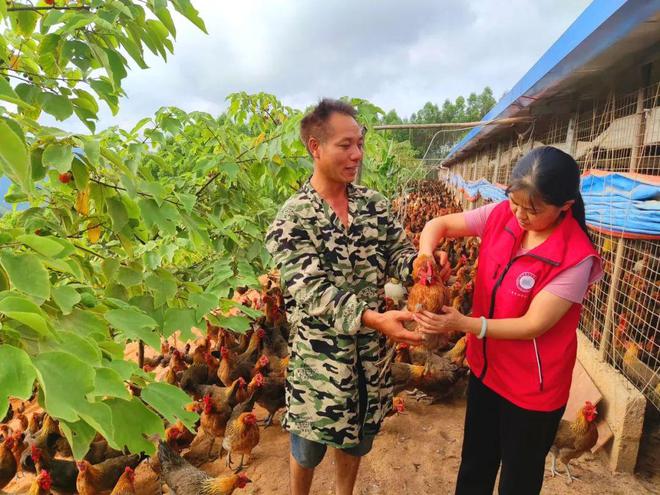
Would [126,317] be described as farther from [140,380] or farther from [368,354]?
[368,354]

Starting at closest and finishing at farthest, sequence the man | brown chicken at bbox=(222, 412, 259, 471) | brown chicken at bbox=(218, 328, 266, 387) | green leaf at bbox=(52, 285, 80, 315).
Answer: green leaf at bbox=(52, 285, 80, 315) < the man < brown chicken at bbox=(222, 412, 259, 471) < brown chicken at bbox=(218, 328, 266, 387)

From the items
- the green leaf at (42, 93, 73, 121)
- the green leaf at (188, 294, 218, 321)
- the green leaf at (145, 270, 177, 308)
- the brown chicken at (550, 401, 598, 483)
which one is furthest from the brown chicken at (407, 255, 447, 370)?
the brown chicken at (550, 401, 598, 483)

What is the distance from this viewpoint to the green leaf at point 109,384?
686 millimetres

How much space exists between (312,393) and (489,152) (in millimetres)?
12321

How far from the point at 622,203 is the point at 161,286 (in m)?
3.14

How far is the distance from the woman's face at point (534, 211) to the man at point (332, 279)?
53cm

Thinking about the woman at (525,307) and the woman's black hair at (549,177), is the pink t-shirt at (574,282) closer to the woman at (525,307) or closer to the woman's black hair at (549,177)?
the woman at (525,307)

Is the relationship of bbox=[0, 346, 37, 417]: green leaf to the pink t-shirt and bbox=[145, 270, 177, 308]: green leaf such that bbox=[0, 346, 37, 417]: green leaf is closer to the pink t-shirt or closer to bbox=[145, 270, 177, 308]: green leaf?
bbox=[145, 270, 177, 308]: green leaf

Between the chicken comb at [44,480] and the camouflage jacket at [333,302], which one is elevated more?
the camouflage jacket at [333,302]

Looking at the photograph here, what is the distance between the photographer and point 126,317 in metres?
1.00

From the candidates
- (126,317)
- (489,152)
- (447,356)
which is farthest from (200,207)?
(489,152)

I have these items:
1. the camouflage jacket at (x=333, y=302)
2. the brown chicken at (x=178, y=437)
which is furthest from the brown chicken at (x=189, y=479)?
the camouflage jacket at (x=333, y=302)

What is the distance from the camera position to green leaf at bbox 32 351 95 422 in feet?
1.90

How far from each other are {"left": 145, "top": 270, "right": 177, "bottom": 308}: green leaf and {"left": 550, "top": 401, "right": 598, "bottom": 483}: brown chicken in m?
2.91
